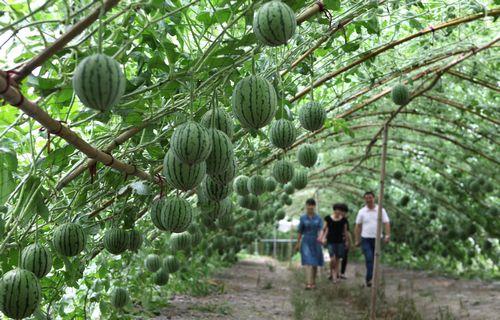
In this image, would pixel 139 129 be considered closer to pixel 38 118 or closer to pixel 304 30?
pixel 38 118

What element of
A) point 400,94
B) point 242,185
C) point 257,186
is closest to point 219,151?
point 257,186

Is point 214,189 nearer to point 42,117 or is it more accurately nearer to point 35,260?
point 35,260

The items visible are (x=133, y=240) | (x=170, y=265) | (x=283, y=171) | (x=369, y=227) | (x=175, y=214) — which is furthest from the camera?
(x=369, y=227)

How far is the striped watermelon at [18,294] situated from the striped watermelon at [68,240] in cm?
51

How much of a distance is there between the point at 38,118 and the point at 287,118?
6.27ft

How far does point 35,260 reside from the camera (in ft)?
7.89

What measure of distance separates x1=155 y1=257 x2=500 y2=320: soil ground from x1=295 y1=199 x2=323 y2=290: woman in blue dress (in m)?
0.40

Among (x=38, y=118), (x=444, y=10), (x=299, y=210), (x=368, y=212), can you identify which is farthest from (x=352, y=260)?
(x=38, y=118)

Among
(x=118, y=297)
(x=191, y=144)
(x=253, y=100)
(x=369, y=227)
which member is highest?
(x=253, y=100)

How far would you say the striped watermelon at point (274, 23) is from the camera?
1.95 m

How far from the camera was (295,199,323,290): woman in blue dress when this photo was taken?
1120cm

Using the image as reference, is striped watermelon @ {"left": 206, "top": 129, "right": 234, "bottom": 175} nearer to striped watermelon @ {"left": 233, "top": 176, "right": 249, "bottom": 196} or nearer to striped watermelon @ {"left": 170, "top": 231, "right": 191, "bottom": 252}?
striped watermelon @ {"left": 233, "top": 176, "right": 249, "bottom": 196}

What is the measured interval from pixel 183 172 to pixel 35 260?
0.86 metres

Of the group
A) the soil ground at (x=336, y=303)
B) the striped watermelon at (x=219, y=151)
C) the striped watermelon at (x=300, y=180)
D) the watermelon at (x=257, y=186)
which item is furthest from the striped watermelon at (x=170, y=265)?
the striped watermelon at (x=219, y=151)
